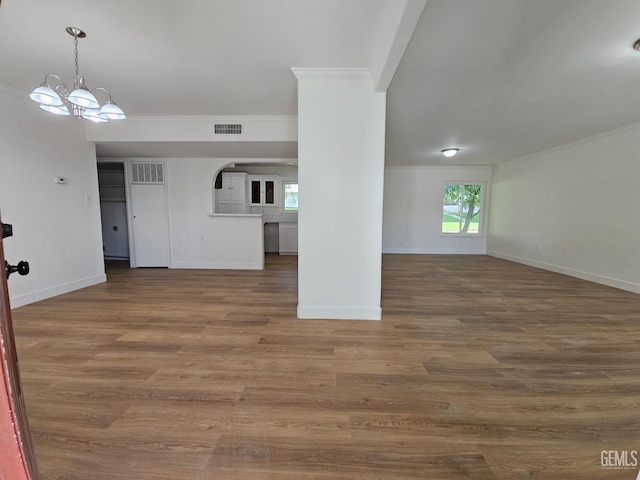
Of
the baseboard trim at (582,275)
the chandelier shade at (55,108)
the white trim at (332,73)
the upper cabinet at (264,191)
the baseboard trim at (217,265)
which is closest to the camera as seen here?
the chandelier shade at (55,108)

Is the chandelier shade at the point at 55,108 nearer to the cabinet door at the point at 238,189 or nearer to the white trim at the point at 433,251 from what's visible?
the cabinet door at the point at 238,189

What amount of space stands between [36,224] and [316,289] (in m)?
3.58

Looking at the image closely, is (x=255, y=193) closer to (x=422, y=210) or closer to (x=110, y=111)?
(x=422, y=210)

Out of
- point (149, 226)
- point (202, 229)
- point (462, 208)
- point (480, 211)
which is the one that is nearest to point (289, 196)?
point (202, 229)

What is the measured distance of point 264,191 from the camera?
23.6 ft

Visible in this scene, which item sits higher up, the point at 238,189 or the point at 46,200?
the point at 238,189

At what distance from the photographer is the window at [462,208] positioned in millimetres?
6809

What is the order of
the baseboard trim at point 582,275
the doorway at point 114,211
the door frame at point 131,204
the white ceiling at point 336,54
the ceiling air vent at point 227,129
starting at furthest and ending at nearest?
the doorway at point 114,211 → the door frame at point 131,204 → the ceiling air vent at point 227,129 → the baseboard trim at point 582,275 → the white ceiling at point 336,54

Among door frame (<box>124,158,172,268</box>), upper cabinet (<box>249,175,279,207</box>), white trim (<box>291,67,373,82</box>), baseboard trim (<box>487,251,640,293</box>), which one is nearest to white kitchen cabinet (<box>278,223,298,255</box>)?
upper cabinet (<box>249,175,279,207</box>)

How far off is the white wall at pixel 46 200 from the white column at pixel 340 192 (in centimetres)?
333

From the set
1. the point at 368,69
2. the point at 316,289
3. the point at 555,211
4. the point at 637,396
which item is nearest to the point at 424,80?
the point at 368,69

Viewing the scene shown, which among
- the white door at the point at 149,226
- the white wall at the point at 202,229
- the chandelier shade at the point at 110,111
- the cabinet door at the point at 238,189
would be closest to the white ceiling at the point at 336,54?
the chandelier shade at the point at 110,111

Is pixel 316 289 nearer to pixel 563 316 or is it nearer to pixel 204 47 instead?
pixel 204 47

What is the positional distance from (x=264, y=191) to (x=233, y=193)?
84 centimetres
